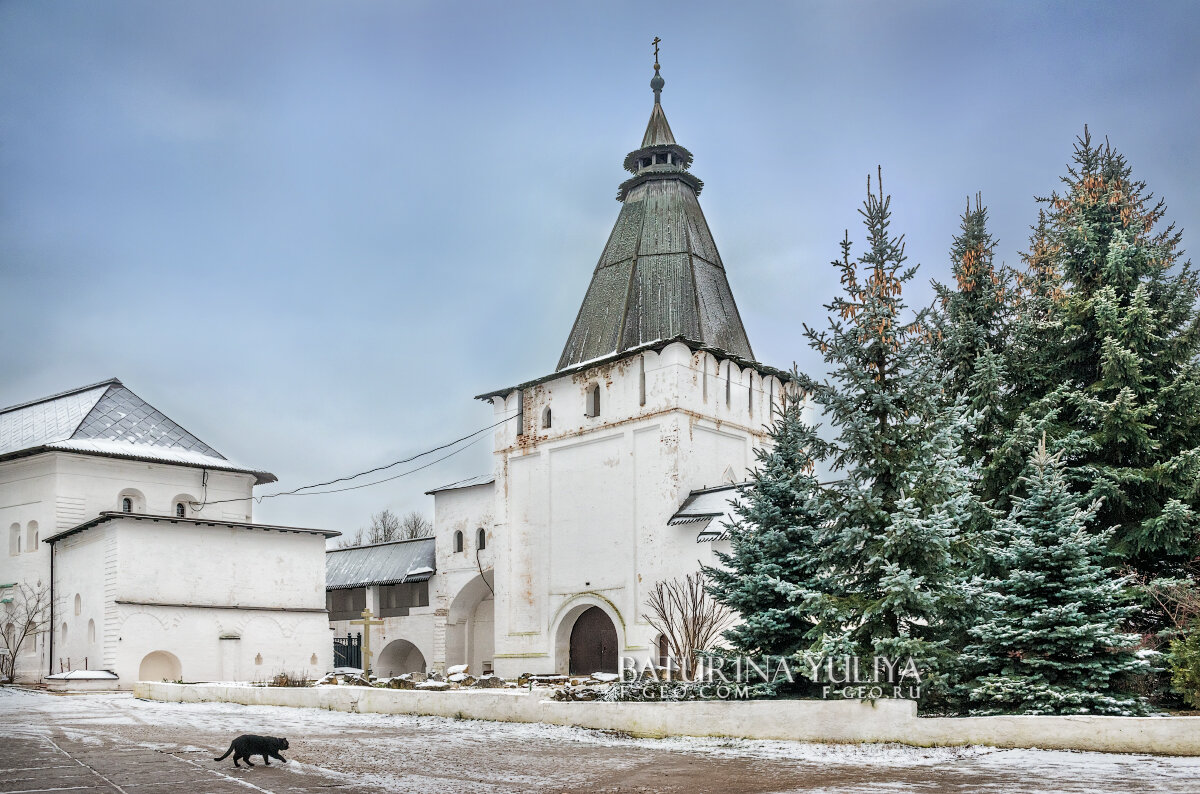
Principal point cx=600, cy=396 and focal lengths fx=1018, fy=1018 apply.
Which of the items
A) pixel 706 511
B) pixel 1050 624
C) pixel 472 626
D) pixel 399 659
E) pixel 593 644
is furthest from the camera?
pixel 399 659

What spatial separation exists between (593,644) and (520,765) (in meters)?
20.9

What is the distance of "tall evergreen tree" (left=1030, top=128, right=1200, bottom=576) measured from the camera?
629 inches

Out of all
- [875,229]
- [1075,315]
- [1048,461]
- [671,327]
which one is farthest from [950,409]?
[671,327]

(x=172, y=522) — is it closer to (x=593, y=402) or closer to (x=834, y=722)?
(x=593, y=402)

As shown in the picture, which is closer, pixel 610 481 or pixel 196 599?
pixel 610 481

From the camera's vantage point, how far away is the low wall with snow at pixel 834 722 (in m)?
10.8

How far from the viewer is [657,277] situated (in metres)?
33.9

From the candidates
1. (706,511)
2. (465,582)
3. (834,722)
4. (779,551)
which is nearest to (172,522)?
(465,582)

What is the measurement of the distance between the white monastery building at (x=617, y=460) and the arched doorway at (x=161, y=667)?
29.0 ft

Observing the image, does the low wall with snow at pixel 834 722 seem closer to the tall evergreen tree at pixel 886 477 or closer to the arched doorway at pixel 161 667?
the tall evergreen tree at pixel 886 477

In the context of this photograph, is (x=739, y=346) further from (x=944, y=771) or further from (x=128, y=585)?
(x=944, y=771)

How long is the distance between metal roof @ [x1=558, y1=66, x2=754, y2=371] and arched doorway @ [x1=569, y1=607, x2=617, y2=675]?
8.40 metres

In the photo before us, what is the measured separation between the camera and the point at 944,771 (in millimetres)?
9805

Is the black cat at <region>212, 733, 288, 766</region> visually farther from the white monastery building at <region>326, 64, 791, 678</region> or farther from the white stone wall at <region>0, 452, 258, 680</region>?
the white stone wall at <region>0, 452, 258, 680</region>
